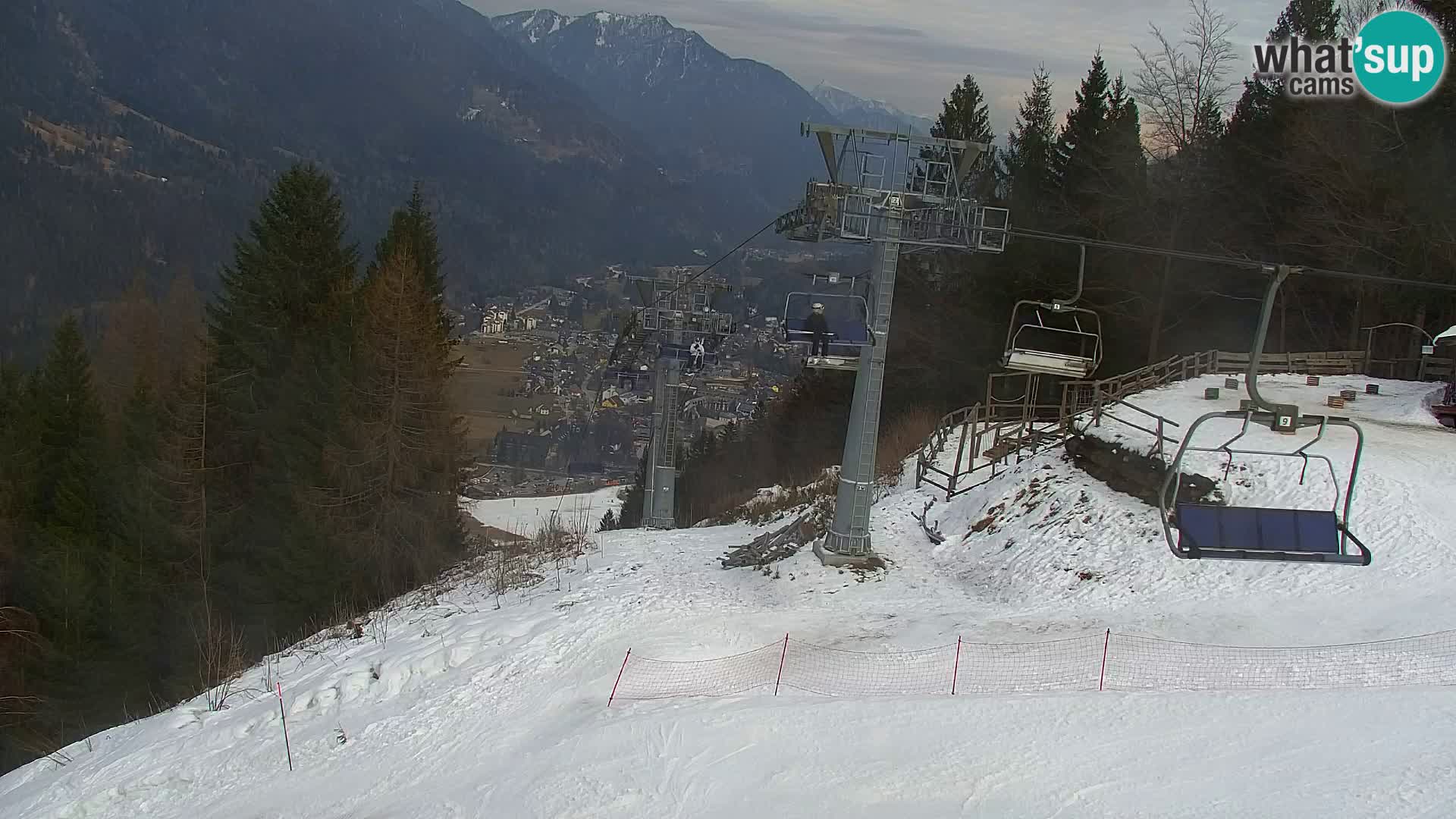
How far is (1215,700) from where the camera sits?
455 inches

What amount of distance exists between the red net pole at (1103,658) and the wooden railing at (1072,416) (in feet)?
17.7

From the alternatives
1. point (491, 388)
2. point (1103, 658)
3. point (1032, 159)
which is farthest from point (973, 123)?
point (491, 388)

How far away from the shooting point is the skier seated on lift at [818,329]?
1736 cm

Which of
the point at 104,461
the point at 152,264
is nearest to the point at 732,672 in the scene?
the point at 104,461

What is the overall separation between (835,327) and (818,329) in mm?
304

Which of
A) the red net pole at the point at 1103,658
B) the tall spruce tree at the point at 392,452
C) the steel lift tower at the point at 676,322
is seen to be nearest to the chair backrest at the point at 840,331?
the red net pole at the point at 1103,658

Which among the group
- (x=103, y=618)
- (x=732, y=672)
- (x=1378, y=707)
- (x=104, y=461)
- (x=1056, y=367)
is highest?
(x=1056, y=367)

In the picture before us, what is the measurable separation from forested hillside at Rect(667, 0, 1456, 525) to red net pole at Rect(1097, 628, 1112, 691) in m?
18.7

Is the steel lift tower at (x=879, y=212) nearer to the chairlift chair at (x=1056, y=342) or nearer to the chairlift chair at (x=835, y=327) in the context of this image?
the chairlift chair at (x=835, y=327)

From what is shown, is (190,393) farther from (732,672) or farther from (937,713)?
(937,713)

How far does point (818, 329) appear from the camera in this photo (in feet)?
57.1

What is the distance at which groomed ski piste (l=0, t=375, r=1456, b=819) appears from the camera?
10.0m

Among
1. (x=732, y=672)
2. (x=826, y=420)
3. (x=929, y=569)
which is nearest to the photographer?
(x=732, y=672)

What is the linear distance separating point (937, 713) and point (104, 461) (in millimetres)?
31157
